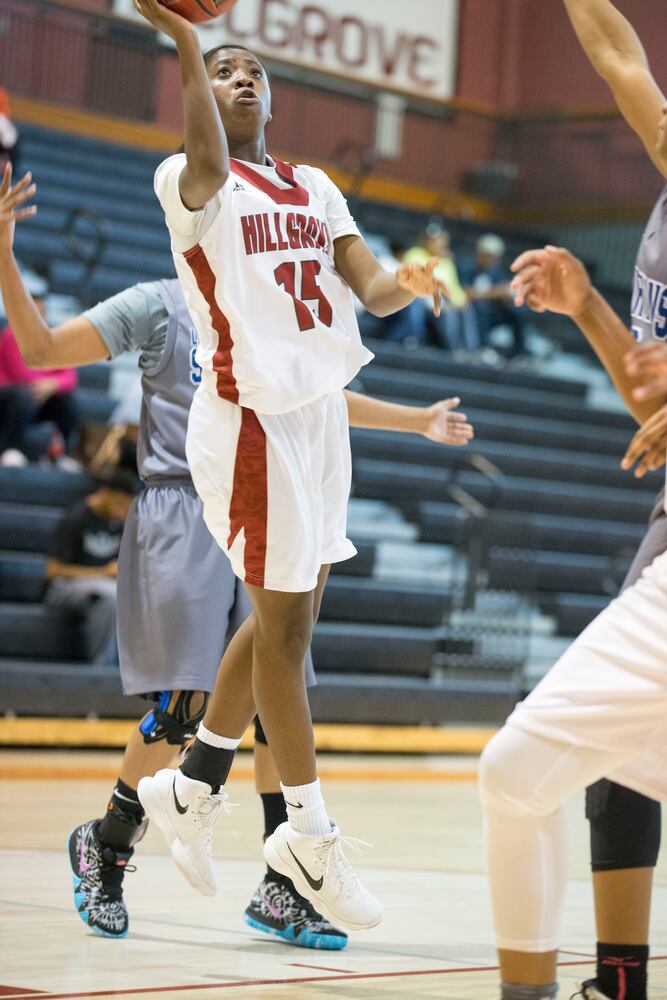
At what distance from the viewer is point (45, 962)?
3158mm

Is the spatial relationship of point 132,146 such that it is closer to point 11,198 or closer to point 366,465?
point 366,465

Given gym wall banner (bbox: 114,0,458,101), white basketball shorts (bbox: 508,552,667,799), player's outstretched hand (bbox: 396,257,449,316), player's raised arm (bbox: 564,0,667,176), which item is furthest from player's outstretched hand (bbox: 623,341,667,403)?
gym wall banner (bbox: 114,0,458,101)

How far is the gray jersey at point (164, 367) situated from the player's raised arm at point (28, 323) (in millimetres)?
135

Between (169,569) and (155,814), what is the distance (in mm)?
609

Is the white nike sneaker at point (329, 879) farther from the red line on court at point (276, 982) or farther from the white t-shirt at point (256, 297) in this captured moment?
the white t-shirt at point (256, 297)

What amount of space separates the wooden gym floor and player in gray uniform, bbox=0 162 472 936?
0.11 metres

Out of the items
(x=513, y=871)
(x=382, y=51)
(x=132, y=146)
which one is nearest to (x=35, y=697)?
(x=513, y=871)

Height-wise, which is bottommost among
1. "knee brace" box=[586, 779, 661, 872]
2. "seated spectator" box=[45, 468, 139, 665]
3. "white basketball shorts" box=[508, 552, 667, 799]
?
"seated spectator" box=[45, 468, 139, 665]

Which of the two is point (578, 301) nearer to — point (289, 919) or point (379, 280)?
point (379, 280)

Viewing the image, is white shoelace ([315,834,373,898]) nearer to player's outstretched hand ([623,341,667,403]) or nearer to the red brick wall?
player's outstretched hand ([623,341,667,403])

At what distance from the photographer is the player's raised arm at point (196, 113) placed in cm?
298

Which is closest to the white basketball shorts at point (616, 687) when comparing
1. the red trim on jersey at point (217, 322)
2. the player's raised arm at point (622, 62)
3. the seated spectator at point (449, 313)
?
the player's raised arm at point (622, 62)

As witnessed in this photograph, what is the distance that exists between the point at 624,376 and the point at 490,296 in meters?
12.4

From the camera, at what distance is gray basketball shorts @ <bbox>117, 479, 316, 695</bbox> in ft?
12.1
